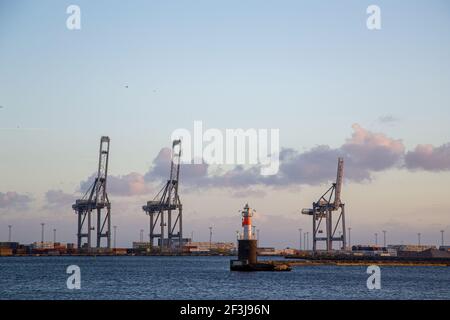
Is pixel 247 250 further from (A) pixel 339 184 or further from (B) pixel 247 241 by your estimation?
(A) pixel 339 184

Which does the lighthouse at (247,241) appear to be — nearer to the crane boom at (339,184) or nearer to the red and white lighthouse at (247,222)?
the red and white lighthouse at (247,222)

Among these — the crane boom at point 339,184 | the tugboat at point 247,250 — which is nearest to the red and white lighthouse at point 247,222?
the tugboat at point 247,250

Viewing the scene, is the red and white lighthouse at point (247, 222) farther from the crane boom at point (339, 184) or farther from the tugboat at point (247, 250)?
the crane boom at point (339, 184)

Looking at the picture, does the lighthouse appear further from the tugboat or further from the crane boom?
the crane boom

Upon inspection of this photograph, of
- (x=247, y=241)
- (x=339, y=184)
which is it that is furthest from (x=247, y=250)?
(x=339, y=184)

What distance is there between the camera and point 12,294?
196ft

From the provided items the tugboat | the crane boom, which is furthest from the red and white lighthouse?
the crane boom

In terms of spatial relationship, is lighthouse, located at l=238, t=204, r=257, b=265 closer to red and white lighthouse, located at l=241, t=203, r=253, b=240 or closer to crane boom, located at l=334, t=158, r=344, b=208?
red and white lighthouse, located at l=241, t=203, r=253, b=240

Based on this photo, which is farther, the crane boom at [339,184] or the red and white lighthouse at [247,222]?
the crane boom at [339,184]

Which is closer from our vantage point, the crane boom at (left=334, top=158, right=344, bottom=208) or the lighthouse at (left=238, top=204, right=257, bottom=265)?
the lighthouse at (left=238, top=204, right=257, bottom=265)
